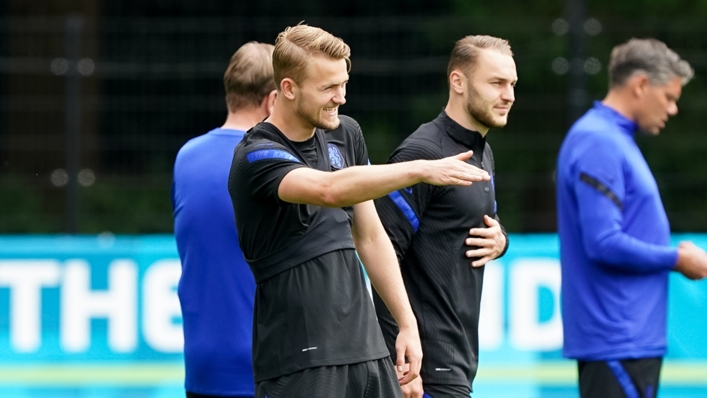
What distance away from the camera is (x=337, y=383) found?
3469mm

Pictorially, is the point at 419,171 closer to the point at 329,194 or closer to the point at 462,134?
the point at 329,194

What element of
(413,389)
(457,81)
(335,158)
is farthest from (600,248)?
(335,158)

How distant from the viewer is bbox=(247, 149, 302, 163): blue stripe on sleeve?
3.47 metres

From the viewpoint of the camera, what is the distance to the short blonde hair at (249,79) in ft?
14.8

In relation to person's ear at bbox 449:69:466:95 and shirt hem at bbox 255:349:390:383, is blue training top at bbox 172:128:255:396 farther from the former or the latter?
person's ear at bbox 449:69:466:95

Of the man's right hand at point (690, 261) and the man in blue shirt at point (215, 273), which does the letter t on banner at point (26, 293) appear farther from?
the man's right hand at point (690, 261)

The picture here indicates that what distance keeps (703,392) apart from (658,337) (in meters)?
2.80

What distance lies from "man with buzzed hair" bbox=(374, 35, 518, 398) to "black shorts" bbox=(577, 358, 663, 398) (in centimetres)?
70

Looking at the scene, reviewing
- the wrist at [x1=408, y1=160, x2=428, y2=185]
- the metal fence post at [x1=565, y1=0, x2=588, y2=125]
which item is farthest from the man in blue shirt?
the metal fence post at [x1=565, y1=0, x2=588, y2=125]

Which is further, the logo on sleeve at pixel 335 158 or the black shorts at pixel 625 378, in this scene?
the black shorts at pixel 625 378

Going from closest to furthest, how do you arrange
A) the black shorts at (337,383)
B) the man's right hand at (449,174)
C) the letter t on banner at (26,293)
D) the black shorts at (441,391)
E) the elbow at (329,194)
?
the man's right hand at (449,174) < the elbow at (329,194) < the black shorts at (337,383) < the black shorts at (441,391) < the letter t on banner at (26,293)

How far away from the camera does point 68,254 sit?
302 inches

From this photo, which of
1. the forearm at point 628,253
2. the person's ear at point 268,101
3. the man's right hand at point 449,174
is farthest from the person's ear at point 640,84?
the man's right hand at point 449,174

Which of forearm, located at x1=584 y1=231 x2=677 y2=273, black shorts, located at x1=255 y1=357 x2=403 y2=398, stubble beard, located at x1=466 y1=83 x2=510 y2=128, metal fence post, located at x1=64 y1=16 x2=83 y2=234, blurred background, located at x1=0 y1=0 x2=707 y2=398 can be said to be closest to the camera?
Result: black shorts, located at x1=255 y1=357 x2=403 y2=398
